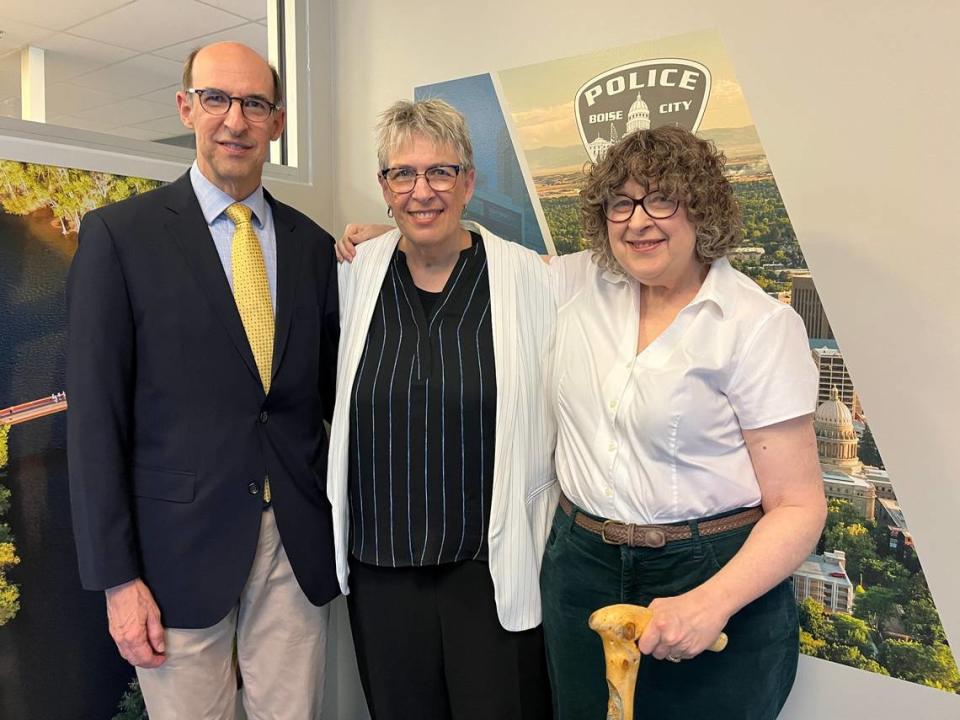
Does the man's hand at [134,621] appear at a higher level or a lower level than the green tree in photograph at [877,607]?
higher

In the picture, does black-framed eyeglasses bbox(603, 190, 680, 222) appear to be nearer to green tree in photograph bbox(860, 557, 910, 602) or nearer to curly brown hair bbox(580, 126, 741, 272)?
curly brown hair bbox(580, 126, 741, 272)

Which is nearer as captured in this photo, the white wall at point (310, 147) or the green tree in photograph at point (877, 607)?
the green tree in photograph at point (877, 607)

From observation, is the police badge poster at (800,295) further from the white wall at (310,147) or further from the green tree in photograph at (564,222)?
the white wall at (310,147)

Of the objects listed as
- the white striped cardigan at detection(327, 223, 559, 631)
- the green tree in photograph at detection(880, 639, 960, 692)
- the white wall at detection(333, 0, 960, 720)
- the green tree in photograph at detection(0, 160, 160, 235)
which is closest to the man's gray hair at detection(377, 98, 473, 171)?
the white striped cardigan at detection(327, 223, 559, 631)

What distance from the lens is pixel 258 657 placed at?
179 cm

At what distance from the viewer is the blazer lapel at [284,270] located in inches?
65.1

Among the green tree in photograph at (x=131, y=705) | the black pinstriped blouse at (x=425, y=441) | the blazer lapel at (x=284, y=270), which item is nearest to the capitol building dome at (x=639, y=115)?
the black pinstriped blouse at (x=425, y=441)

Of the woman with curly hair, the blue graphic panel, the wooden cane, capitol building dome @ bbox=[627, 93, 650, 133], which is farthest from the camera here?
the blue graphic panel

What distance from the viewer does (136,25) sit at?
2.41 meters

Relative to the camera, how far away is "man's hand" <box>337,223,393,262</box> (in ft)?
6.15

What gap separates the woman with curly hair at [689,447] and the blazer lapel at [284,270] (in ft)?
2.28

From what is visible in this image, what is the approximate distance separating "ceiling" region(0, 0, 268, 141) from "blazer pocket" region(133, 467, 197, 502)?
1.02 m

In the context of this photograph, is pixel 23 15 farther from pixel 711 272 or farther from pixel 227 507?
pixel 711 272

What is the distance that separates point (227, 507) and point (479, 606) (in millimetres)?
626
